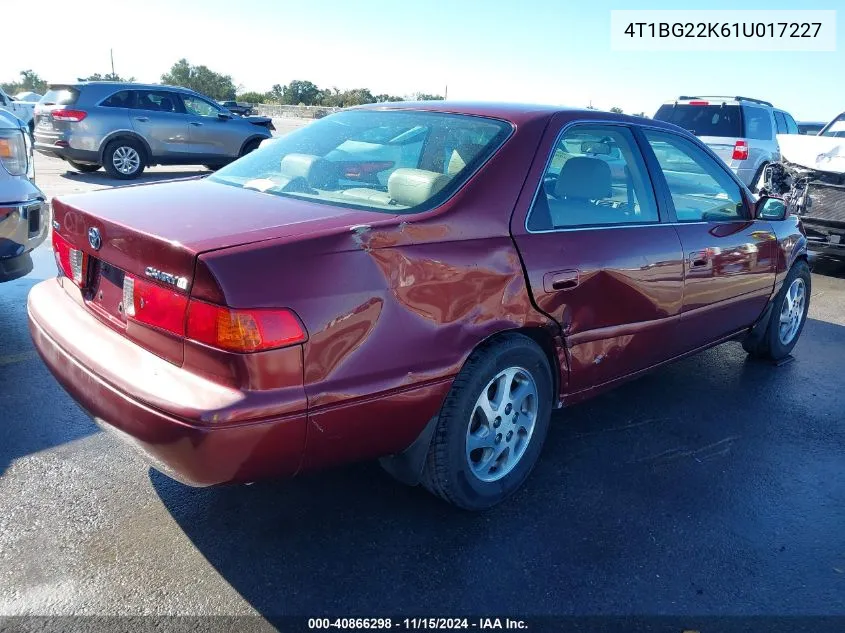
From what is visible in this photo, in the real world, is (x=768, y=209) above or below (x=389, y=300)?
above

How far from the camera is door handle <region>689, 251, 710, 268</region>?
3.66 m

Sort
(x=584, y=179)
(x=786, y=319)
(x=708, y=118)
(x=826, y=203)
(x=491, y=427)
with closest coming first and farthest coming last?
(x=491, y=427)
(x=584, y=179)
(x=786, y=319)
(x=826, y=203)
(x=708, y=118)

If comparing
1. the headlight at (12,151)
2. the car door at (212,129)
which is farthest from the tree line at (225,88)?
the headlight at (12,151)

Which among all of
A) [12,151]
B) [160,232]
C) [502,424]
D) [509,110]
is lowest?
[502,424]

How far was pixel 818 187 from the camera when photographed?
7.99 meters

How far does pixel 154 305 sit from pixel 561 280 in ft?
5.13

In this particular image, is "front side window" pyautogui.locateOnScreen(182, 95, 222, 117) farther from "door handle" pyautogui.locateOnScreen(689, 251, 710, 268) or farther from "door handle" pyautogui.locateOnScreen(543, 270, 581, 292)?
"door handle" pyautogui.locateOnScreen(543, 270, 581, 292)

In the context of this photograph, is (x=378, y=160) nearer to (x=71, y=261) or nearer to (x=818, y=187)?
(x=71, y=261)

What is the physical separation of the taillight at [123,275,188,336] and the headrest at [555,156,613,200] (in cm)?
Answer: 167

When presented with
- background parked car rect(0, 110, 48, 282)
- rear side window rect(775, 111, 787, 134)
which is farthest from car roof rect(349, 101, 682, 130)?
rear side window rect(775, 111, 787, 134)

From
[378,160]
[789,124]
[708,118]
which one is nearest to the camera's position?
[378,160]

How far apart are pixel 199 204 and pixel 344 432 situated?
1.04 meters

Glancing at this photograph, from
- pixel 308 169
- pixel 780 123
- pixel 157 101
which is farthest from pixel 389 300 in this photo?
pixel 780 123

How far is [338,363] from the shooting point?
7.41 ft
